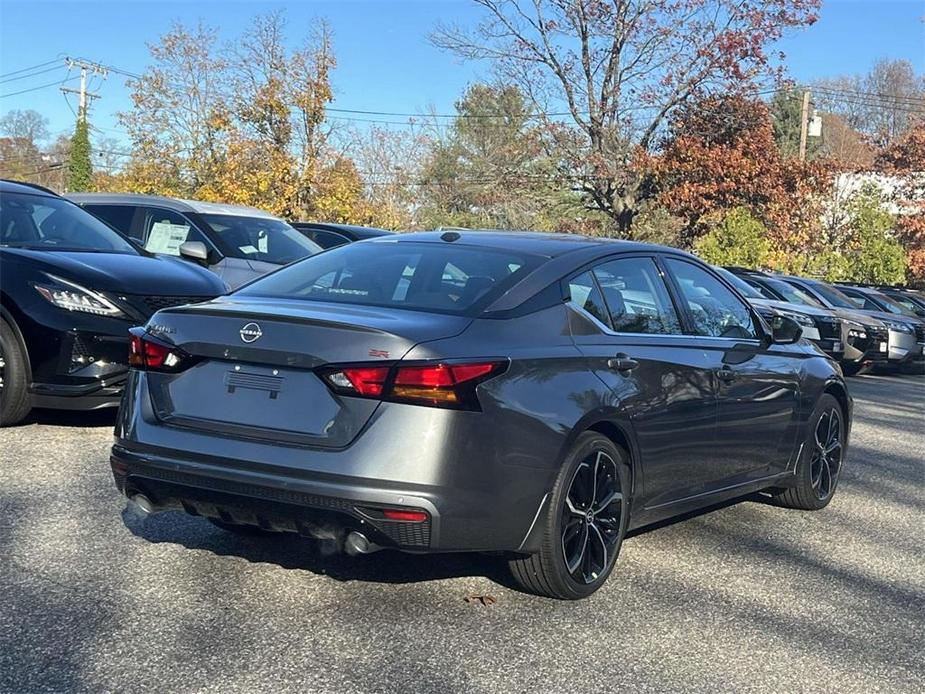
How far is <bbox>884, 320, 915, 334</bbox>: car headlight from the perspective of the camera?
55.1 feet

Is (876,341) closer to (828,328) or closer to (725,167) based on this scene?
(828,328)

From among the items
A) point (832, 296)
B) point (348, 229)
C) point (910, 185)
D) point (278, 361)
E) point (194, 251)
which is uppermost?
point (910, 185)

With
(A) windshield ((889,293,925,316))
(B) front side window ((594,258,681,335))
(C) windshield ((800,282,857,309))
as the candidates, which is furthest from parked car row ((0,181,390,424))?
(A) windshield ((889,293,925,316))

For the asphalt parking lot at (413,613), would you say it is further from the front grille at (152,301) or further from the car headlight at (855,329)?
the car headlight at (855,329)

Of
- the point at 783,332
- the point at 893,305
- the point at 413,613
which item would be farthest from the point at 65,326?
the point at 893,305

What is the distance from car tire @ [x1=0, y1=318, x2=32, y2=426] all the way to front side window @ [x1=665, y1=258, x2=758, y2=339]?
13.4 ft

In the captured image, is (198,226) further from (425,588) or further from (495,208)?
(495,208)

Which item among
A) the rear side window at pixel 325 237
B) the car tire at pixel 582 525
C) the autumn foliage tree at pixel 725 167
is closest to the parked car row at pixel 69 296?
the car tire at pixel 582 525

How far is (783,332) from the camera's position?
6.24 meters

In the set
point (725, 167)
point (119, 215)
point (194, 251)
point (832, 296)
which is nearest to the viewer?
point (194, 251)

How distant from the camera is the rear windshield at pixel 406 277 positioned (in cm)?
443

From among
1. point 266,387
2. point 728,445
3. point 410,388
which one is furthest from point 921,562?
point 266,387

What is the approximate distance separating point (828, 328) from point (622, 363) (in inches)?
475

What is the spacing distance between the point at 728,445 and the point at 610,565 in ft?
3.95
